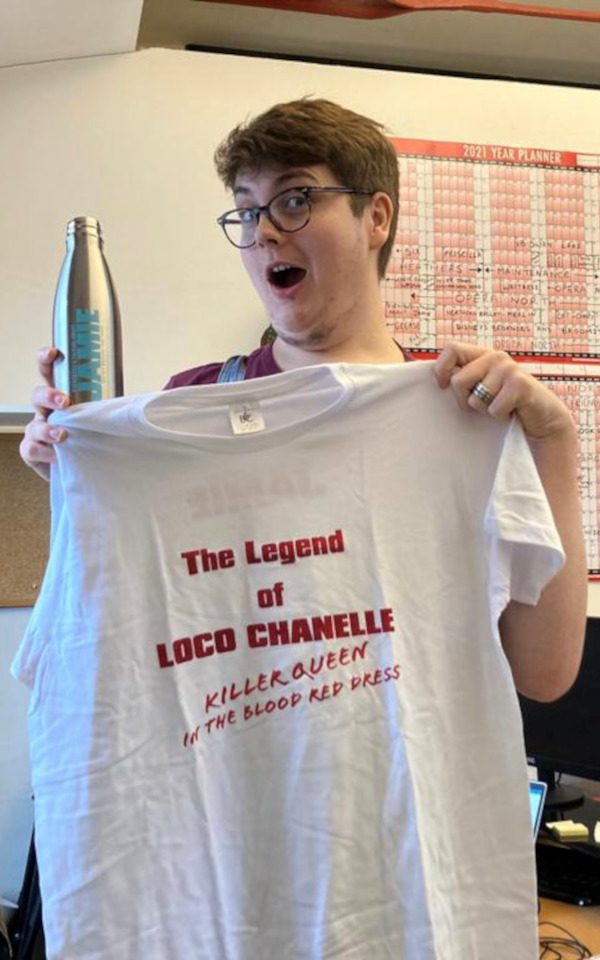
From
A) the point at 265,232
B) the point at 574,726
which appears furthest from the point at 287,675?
the point at 574,726

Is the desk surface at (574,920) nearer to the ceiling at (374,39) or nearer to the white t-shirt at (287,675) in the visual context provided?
the white t-shirt at (287,675)

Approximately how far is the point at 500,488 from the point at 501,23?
161 centimetres

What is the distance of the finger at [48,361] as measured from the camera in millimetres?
854

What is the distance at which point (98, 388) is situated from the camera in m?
0.85

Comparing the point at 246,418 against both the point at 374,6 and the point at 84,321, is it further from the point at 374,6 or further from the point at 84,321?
the point at 374,6

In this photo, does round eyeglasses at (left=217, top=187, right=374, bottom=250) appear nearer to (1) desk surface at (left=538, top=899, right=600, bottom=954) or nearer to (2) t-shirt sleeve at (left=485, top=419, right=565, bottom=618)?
(2) t-shirt sleeve at (left=485, top=419, right=565, bottom=618)

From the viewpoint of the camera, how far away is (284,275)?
0.94 meters

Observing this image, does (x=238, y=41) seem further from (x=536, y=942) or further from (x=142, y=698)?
(x=536, y=942)

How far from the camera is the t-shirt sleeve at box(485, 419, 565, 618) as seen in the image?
0.79 m

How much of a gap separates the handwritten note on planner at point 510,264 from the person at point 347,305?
90cm

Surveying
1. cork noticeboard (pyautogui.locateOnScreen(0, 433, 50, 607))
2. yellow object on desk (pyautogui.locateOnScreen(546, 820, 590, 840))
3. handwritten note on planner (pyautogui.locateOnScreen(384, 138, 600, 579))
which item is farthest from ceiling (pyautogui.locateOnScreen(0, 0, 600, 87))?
yellow object on desk (pyautogui.locateOnScreen(546, 820, 590, 840))

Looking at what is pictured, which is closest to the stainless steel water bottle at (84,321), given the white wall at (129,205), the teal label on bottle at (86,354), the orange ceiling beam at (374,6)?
the teal label on bottle at (86,354)

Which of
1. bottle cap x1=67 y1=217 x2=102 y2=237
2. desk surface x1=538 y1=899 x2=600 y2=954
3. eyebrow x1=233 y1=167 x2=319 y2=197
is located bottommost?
desk surface x1=538 y1=899 x2=600 y2=954

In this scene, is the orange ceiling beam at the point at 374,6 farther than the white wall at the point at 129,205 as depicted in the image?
Yes
